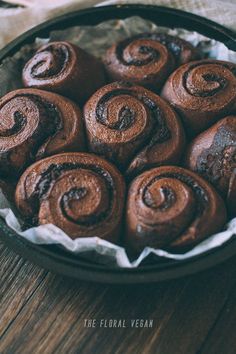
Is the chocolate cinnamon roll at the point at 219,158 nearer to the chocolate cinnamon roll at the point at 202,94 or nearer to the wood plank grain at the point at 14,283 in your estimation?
the chocolate cinnamon roll at the point at 202,94

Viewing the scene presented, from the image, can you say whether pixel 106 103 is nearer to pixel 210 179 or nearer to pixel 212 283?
pixel 210 179

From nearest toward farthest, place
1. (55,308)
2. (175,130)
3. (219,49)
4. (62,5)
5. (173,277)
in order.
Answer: (173,277) → (55,308) → (175,130) → (219,49) → (62,5)

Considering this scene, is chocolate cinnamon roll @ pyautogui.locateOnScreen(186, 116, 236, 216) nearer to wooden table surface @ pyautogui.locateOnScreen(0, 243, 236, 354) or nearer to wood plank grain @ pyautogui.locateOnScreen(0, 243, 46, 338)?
wooden table surface @ pyautogui.locateOnScreen(0, 243, 236, 354)

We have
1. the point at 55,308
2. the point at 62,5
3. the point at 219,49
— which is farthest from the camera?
the point at 62,5

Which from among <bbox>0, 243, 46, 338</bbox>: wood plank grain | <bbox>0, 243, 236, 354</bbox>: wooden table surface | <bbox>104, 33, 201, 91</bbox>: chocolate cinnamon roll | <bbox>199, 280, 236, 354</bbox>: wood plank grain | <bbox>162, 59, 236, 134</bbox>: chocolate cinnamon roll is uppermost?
<bbox>104, 33, 201, 91</bbox>: chocolate cinnamon roll

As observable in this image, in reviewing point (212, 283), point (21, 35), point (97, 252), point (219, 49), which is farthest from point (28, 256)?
point (219, 49)

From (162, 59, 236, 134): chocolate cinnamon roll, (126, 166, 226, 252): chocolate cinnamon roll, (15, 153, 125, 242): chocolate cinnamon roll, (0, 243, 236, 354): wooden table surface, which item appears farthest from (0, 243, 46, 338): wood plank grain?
(162, 59, 236, 134): chocolate cinnamon roll

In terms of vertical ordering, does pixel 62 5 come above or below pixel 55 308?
above
